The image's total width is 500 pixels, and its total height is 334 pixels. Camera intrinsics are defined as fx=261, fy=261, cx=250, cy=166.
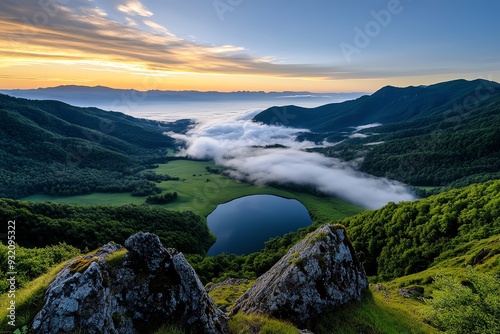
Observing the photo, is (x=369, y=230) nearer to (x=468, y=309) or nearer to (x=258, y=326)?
(x=468, y=309)

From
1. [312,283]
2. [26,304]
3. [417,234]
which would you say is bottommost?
[417,234]

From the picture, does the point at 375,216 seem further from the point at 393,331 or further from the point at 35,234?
the point at 35,234

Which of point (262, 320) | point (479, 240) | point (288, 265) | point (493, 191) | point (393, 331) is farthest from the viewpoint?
point (493, 191)

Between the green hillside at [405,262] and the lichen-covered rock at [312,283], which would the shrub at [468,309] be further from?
the lichen-covered rock at [312,283]

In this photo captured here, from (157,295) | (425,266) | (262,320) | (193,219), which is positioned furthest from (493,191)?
(193,219)

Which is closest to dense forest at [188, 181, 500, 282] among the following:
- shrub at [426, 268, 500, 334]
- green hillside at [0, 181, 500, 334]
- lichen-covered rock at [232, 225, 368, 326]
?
green hillside at [0, 181, 500, 334]

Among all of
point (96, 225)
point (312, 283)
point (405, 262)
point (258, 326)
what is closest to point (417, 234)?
point (405, 262)
